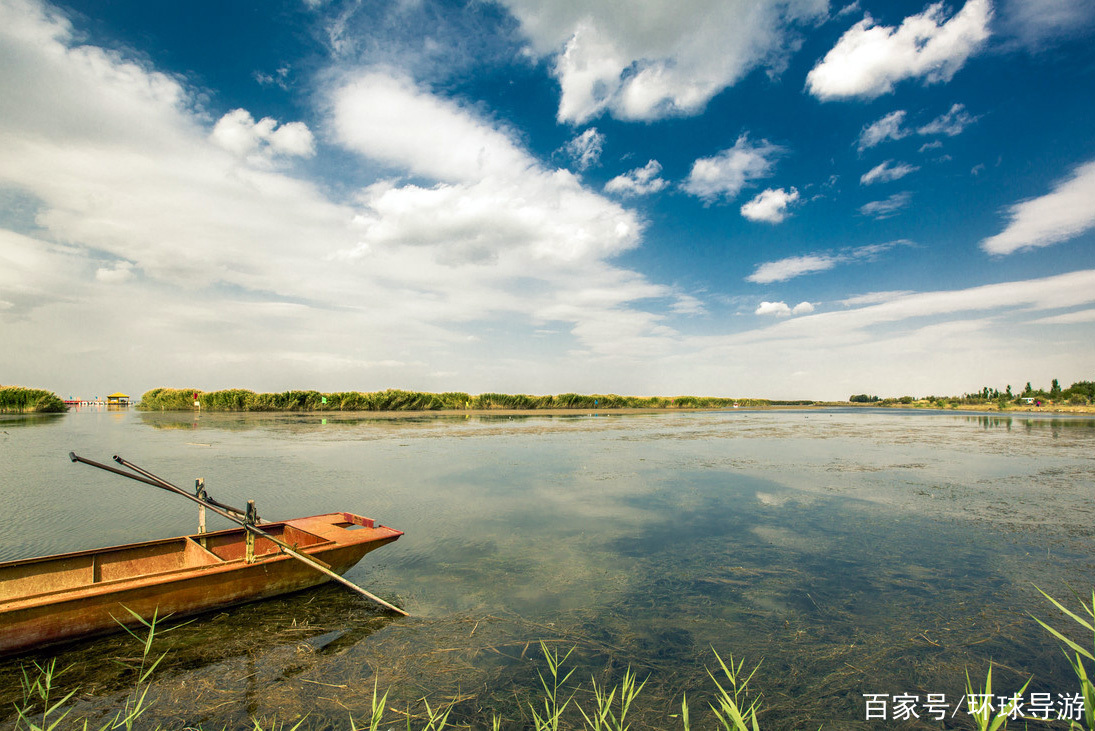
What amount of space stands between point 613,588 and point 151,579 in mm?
5384

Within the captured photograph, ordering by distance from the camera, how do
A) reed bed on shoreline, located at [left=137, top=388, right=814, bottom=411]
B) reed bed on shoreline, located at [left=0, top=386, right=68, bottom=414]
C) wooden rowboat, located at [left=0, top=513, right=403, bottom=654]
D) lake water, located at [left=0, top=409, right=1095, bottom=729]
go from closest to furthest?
lake water, located at [left=0, top=409, right=1095, bottom=729]
wooden rowboat, located at [left=0, top=513, right=403, bottom=654]
reed bed on shoreline, located at [left=0, top=386, right=68, bottom=414]
reed bed on shoreline, located at [left=137, top=388, right=814, bottom=411]

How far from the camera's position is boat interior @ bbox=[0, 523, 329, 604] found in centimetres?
533

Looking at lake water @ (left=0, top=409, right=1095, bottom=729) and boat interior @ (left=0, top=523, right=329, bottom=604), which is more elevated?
boat interior @ (left=0, top=523, right=329, bottom=604)

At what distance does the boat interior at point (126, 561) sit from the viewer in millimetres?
5328

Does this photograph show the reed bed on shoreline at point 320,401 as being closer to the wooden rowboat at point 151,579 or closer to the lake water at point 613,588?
the lake water at point 613,588

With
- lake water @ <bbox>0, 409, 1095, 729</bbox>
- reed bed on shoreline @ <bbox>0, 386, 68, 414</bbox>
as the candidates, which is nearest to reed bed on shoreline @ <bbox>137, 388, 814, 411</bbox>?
reed bed on shoreline @ <bbox>0, 386, 68, 414</bbox>

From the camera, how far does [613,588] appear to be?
633cm

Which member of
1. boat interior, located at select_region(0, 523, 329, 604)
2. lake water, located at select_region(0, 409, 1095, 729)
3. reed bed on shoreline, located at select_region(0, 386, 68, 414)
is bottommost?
lake water, located at select_region(0, 409, 1095, 729)

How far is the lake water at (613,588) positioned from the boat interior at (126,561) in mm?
1204

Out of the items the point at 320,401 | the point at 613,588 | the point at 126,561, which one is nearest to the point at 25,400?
the point at 320,401

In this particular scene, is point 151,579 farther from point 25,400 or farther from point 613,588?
point 25,400

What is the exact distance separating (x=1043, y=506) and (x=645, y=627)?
1115cm

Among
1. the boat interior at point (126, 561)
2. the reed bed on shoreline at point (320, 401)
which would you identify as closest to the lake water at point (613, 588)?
the boat interior at point (126, 561)

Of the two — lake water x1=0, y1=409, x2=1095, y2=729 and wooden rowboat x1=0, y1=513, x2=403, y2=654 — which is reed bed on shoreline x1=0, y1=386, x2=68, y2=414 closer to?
lake water x1=0, y1=409, x2=1095, y2=729
